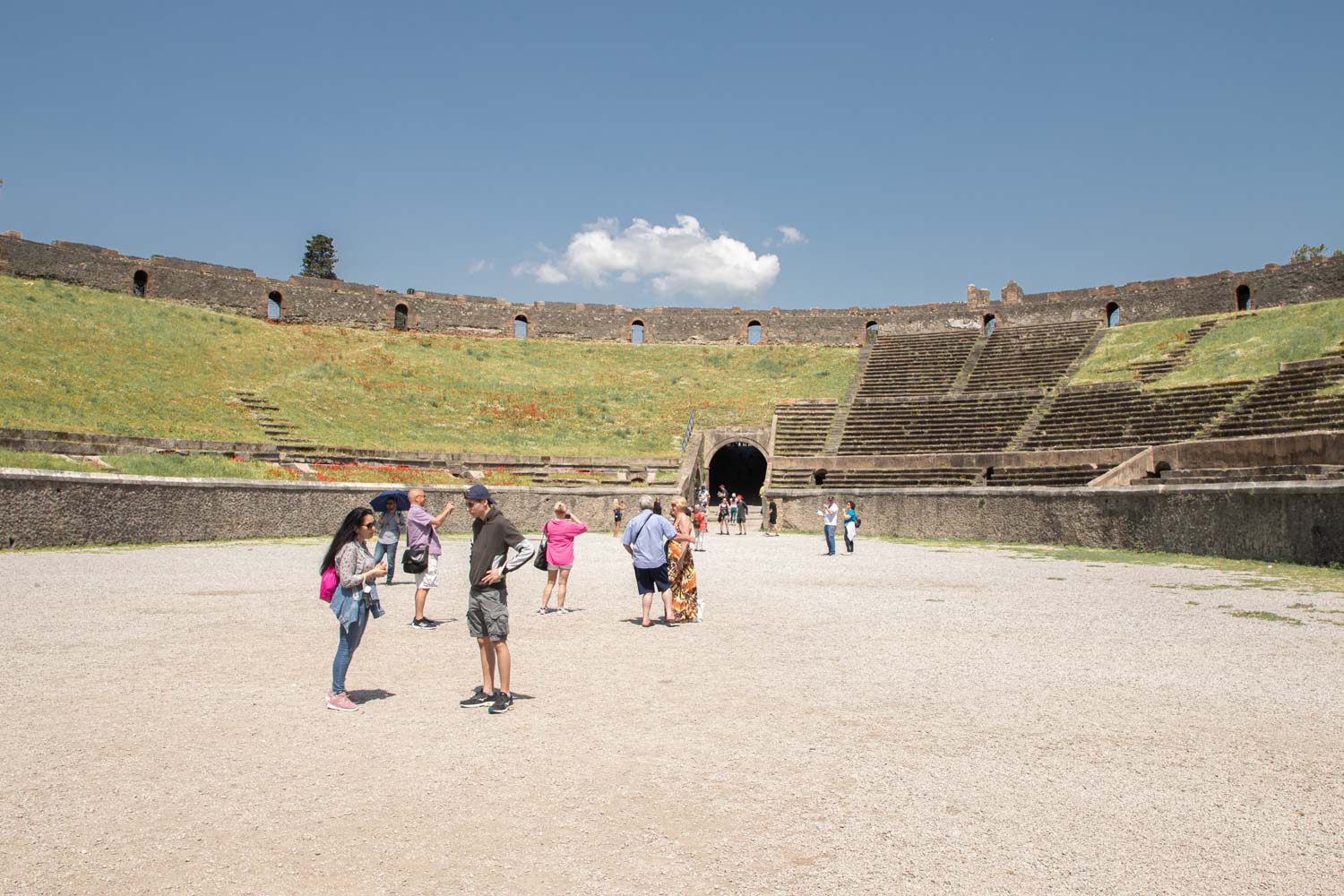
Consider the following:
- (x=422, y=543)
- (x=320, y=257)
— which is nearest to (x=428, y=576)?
(x=422, y=543)

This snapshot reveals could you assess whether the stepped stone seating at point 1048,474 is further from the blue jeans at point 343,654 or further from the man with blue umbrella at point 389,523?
the blue jeans at point 343,654

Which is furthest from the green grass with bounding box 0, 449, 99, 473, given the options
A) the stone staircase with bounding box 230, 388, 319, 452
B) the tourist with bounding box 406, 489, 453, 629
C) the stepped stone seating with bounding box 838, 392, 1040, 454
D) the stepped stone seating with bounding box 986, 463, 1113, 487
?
the stepped stone seating with bounding box 986, 463, 1113, 487

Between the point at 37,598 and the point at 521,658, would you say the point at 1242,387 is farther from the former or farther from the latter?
the point at 37,598

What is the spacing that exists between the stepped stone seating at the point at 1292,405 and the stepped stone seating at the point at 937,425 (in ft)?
24.2

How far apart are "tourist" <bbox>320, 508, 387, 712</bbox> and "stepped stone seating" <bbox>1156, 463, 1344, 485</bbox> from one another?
17.2 m

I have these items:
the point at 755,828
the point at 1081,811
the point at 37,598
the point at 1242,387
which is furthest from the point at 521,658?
the point at 1242,387

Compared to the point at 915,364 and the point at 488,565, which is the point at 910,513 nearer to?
the point at 915,364

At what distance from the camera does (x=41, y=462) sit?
17.2 m

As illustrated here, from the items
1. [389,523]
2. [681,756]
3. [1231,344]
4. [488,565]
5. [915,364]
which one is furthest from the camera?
[915,364]

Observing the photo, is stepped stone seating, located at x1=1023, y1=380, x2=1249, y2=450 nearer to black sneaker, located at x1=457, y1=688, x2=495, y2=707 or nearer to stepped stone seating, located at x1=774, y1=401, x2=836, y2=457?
stepped stone seating, located at x1=774, y1=401, x2=836, y2=457

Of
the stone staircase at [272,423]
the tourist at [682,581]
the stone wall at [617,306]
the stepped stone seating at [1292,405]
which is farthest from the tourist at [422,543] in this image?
the stone wall at [617,306]

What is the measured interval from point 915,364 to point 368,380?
84.6 feet

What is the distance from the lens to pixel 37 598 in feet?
33.6

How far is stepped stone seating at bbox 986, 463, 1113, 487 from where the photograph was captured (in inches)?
1008
